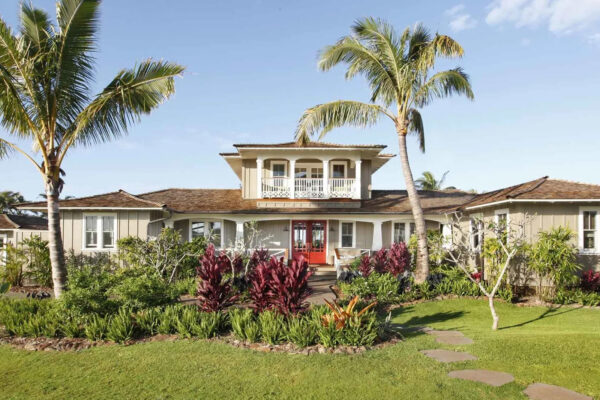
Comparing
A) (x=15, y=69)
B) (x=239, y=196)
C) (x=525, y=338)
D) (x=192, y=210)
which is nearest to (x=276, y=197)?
(x=239, y=196)

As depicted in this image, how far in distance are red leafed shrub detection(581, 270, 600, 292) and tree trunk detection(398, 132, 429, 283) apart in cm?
473

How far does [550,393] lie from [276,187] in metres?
15.4

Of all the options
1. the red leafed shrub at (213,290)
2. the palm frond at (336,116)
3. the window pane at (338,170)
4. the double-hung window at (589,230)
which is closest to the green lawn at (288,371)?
the red leafed shrub at (213,290)

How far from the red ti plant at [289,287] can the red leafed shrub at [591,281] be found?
9551 mm

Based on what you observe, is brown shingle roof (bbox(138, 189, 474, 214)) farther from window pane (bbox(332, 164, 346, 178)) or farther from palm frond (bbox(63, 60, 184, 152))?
palm frond (bbox(63, 60, 184, 152))

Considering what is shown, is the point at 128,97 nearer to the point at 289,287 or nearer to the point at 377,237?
the point at 289,287

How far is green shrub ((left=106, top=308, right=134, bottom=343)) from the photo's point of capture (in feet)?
23.7

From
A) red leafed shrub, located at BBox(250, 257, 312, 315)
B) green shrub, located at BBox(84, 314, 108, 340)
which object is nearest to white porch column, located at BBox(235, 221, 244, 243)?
red leafed shrub, located at BBox(250, 257, 312, 315)

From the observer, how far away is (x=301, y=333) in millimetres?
6812

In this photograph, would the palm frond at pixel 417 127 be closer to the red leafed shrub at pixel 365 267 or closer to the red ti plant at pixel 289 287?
the red leafed shrub at pixel 365 267

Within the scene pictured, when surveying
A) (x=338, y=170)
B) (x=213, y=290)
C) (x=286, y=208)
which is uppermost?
(x=338, y=170)

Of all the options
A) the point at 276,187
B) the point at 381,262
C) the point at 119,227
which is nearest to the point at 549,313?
the point at 381,262

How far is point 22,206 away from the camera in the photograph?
48.4 ft

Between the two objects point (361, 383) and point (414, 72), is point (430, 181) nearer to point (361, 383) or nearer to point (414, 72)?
point (414, 72)
